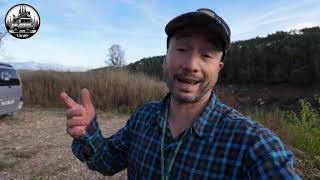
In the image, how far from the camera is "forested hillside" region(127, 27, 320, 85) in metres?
22.4

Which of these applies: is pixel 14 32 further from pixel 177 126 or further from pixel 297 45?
pixel 297 45

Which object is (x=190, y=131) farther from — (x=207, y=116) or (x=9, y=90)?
(x=9, y=90)

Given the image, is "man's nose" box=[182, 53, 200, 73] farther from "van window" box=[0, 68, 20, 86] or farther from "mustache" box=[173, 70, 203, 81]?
"van window" box=[0, 68, 20, 86]

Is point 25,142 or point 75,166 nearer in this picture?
point 75,166

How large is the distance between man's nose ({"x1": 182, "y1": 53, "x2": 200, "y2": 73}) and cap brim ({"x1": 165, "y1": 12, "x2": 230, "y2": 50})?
112 mm

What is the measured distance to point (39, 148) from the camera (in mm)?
7027

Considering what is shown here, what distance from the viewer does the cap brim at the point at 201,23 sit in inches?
59.3

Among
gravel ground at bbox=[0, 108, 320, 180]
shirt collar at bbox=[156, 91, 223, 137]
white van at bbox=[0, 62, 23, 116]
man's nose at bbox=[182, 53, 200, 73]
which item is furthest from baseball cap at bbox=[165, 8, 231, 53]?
white van at bbox=[0, 62, 23, 116]

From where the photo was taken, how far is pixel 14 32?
1082 cm

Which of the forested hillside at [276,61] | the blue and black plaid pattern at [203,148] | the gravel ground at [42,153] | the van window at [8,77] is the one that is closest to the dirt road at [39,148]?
the gravel ground at [42,153]

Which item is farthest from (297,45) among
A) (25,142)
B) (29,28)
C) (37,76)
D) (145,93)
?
(25,142)

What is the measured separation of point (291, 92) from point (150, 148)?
2126 cm

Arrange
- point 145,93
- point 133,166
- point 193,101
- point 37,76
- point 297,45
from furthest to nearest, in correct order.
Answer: point 297,45 < point 37,76 < point 145,93 < point 133,166 < point 193,101

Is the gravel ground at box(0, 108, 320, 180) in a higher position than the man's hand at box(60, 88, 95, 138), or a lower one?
lower
